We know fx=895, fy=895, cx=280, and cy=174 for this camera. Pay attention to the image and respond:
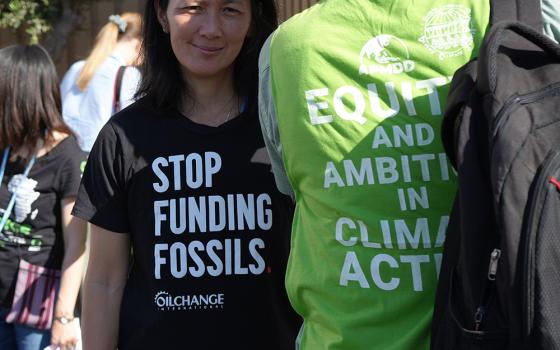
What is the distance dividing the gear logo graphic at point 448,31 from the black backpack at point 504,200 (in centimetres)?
11

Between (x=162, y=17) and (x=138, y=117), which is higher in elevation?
(x=162, y=17)

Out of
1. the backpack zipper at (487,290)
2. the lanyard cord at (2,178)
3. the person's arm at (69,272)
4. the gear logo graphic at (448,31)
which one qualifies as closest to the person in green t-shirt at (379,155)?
the gear logo graphic at (448,31)

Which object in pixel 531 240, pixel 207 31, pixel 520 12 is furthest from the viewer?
pixel 207 31

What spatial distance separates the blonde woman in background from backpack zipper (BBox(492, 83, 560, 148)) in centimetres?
344

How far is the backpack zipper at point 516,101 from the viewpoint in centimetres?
151

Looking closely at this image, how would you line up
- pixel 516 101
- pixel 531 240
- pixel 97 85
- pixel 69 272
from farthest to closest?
pixel 97 85, pixel 69 272, pixel 516 101, pixel 531 240

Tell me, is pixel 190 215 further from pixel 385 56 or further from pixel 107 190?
pixel 385 56

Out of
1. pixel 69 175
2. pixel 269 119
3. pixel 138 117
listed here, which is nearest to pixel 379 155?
pixel 269 119

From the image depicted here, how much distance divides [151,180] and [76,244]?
1.45 metres

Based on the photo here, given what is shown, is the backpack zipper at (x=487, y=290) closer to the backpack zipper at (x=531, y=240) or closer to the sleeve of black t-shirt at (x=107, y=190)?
the backpack zipper at (x=531, y=240)

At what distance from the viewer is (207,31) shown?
2371mm

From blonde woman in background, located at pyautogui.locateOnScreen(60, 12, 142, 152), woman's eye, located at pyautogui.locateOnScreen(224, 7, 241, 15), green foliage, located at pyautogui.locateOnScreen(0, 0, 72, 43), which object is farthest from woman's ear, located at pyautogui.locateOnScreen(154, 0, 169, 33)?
green foliage, located at pyautogui.locateOnScreen(0, 0, 72, 43)

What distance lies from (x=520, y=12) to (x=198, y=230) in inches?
42.0

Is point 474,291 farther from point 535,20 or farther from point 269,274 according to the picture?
point 269,274
